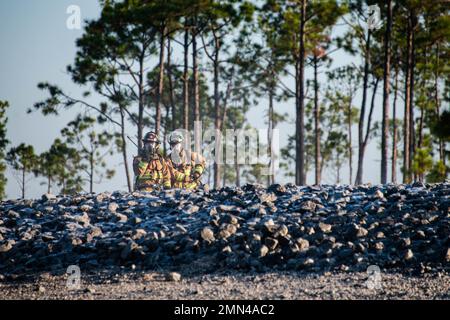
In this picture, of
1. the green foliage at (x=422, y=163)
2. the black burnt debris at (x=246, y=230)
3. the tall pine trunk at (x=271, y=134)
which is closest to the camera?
the black burnt debris at (x=246, y=230)

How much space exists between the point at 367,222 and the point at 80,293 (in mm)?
5146

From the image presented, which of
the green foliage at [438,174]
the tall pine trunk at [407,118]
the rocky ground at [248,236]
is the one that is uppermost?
the tall pine trunk at [407,118]

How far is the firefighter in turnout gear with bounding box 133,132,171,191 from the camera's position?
16.0 meters

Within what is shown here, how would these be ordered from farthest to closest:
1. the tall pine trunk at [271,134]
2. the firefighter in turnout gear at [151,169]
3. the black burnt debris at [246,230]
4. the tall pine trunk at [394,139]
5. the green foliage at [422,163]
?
the tall pine trunk at [271,134], the tall pine trunk at [394,139], the green foliage at [422,163], the firefighter in turnout gear at [151,169], the black burnt debris at [246,230]

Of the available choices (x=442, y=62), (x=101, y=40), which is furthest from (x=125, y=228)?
(x=442, y=62)

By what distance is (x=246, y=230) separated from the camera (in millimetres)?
11188

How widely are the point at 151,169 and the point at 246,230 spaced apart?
5.42 metres

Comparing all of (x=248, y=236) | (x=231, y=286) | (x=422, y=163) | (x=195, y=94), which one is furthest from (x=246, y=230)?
(x=195, y=94)

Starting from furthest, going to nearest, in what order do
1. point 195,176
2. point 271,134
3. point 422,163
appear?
point 271,134 → point 422,163 → point 195,176

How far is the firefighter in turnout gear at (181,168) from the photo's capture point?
16641 mm

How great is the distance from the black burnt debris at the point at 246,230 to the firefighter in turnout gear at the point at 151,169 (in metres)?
2.20

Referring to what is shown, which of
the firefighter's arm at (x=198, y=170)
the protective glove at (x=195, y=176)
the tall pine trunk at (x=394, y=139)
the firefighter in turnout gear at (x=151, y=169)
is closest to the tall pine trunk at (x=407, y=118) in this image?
the tall pine trunk at (x=394, y=139)

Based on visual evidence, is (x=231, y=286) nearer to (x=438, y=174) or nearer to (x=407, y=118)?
(x=438, y=174)

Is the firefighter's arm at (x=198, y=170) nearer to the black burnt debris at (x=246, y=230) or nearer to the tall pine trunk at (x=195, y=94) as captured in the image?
the black burnt debris at (x=246, y=230)
